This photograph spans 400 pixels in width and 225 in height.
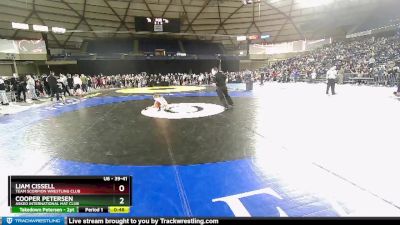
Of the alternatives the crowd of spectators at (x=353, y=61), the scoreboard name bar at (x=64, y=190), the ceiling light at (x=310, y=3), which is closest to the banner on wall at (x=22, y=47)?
the crowd of spectators at (x=353, y=61)

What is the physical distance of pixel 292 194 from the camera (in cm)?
270

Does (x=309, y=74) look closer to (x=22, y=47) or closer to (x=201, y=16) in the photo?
(x=201, y=16)

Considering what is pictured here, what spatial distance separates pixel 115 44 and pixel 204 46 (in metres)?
12.6

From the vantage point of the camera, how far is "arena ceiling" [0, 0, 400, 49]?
86.9ft

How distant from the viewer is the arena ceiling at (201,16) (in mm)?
26484

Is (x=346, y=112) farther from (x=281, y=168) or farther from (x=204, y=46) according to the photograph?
(x=204, y=46)

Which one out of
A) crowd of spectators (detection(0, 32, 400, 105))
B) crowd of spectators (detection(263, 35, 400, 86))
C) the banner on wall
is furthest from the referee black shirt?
the banner on wall

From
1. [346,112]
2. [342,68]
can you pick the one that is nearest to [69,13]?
[342,68]
